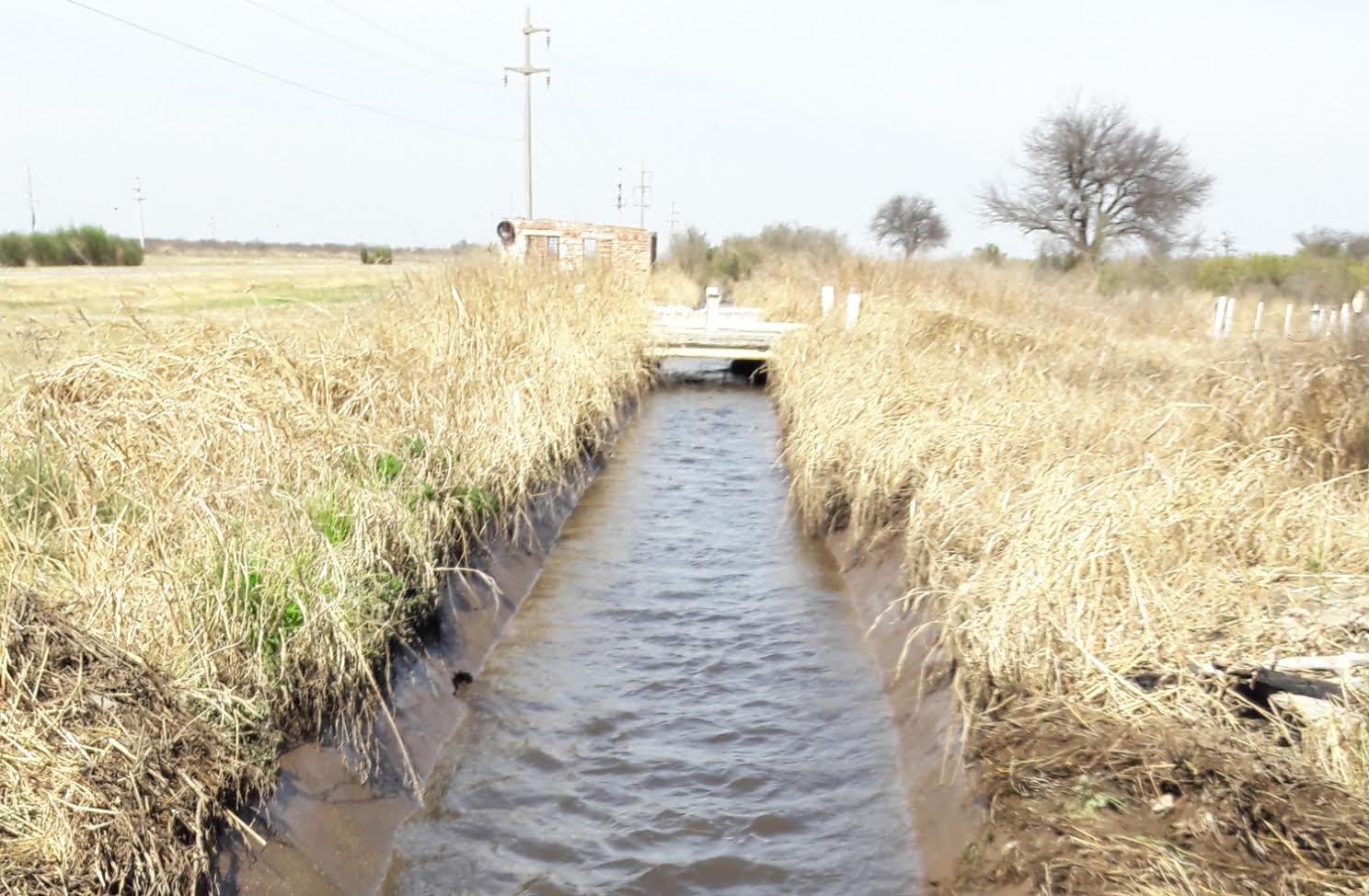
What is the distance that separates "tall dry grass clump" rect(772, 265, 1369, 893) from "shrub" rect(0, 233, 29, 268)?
1504 inches

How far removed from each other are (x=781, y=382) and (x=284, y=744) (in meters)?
12.9

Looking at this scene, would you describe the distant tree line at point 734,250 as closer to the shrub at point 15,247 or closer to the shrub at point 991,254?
the shrub at point 991,254

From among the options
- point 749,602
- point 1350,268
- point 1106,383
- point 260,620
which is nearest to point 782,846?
point 260,620

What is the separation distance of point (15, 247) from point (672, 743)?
137ft

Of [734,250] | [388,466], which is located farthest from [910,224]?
[388,466]

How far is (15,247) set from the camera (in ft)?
130

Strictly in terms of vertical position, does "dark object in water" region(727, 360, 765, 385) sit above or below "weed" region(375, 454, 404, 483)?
below

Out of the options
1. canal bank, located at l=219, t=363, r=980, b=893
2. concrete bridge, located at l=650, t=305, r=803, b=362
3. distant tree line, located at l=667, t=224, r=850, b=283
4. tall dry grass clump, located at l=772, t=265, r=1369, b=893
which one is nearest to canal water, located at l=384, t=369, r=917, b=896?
canal bank, located at l=219, t=363, r=980, b=893

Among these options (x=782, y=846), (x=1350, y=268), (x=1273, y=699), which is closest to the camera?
(x=1273, y=699)

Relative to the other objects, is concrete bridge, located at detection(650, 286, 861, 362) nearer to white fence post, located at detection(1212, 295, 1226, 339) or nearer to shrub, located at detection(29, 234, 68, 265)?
white fence post, located at detection(1212, 295, 1226, 339)

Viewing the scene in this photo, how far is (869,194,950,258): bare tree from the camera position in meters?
48.8

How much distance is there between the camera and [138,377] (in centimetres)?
639

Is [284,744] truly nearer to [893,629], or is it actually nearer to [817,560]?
[893,629]

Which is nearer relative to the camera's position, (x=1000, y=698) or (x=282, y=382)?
(x=1000, y=698)
